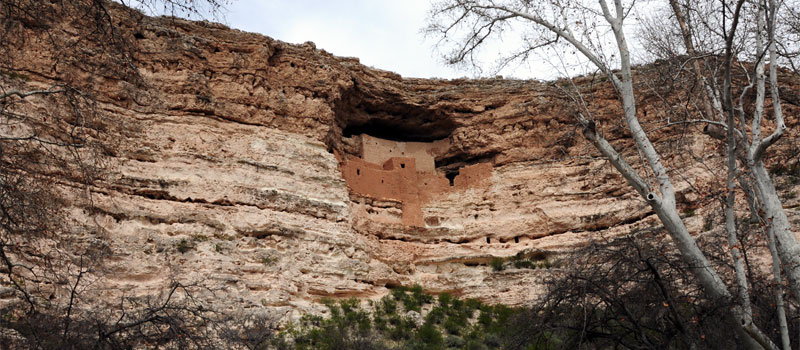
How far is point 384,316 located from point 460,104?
8.83 m

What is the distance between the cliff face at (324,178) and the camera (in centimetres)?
1664

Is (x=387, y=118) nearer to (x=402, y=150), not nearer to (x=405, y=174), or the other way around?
(x=402, y=150)

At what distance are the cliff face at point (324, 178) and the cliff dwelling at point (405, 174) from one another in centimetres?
5

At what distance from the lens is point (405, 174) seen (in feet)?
73.8

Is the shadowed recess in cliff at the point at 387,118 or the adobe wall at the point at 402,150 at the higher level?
the shadowed recess in cliff at the point at 387,118

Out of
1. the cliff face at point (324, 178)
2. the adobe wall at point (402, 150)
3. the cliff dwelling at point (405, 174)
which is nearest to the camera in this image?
the cliff face at point (324, 178)

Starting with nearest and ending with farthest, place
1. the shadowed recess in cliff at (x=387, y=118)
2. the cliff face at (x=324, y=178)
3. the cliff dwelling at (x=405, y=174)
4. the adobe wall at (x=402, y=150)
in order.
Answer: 1. the cliff face at (x=324, y=178)
2. the cliff dwelling at (x=405, y=174)
3. the shadowed recess in cliff at (x=387, y=118)
4. the adobe wall at (x=402, y=150)

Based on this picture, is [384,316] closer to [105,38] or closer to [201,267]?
[201,267]

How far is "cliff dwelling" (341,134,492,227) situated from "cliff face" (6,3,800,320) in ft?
0.16

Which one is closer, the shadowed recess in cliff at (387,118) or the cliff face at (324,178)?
the cliff face at (324,178)

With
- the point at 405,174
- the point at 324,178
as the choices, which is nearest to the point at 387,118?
the point at 405,174

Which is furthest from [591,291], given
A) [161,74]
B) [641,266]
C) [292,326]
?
[161,74]

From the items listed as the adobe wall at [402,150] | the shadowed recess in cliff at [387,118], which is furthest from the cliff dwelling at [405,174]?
the shadowed recess in cliff at [387,118]

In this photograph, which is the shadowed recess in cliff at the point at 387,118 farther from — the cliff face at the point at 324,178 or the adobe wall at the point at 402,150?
the adobe wall at the point at 402,150
